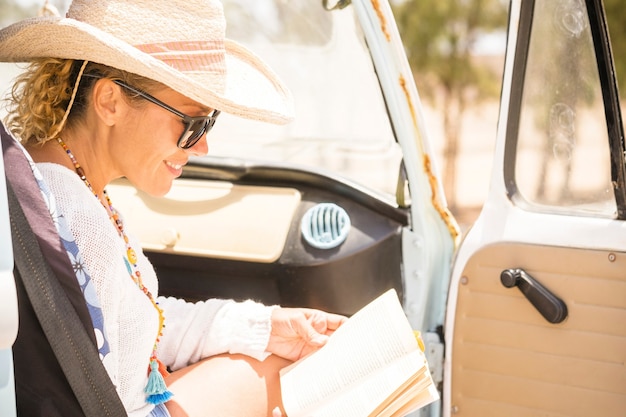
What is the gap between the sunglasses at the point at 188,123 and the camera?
5.95 ft

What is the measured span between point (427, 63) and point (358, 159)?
8.22 metres

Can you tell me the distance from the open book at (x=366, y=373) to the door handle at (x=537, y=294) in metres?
→ 0.46

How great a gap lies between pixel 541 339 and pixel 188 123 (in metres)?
1.14

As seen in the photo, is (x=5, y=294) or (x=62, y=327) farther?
(x=62, y=327)

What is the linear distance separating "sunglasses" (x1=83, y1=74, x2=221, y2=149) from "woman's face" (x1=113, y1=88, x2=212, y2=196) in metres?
0.01

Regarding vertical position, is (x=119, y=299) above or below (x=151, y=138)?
below

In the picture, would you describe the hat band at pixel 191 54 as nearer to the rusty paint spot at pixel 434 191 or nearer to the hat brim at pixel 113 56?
the hat brim at pixel 113 56

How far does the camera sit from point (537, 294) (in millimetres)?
2250

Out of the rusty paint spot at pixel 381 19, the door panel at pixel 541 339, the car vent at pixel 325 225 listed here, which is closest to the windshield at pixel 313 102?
the car vent at pixel 325 225

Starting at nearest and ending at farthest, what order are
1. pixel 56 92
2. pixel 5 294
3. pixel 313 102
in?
pixel 5 294
pixel 56 92
pixel 313 102

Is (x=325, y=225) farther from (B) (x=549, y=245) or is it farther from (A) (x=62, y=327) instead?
(A) (x=62, y=327)

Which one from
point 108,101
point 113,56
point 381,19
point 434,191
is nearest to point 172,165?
point 108,101

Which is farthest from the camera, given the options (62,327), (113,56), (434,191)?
(434,191)

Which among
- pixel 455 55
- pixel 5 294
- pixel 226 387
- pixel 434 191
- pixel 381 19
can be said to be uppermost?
pixel 455 55
